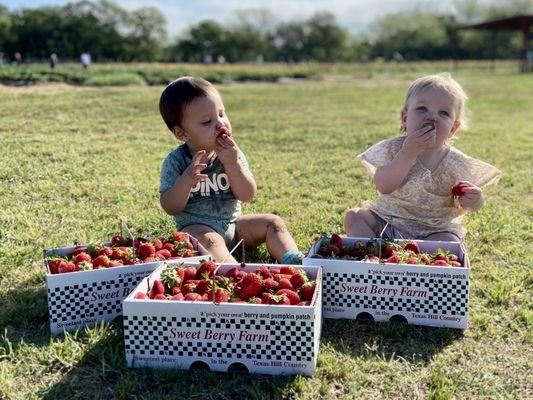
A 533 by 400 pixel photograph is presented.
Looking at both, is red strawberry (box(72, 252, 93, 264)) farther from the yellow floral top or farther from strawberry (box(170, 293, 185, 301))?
the yellow floral top

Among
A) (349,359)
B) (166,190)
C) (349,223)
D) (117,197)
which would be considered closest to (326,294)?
(349,359)

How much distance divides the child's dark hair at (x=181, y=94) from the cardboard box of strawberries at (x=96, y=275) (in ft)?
2.53

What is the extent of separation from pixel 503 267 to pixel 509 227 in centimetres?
78

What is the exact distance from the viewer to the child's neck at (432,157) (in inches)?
137

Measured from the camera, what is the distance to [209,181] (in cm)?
343

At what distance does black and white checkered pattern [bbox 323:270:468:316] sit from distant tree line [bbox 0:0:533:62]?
1970 inches

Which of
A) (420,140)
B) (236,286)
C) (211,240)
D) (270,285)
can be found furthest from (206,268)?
(420,140)

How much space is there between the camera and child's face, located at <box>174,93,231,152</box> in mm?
3188

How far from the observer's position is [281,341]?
2221mm

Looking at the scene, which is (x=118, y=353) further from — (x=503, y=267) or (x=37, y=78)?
(x=37, y=78)

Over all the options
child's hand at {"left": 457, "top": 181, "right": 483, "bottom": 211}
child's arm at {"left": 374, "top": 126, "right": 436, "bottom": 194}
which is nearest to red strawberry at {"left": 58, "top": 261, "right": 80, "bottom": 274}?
child's arm at {"left": 374, "top": 126, "right": 436, "bottom": 194}

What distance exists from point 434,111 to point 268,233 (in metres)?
1.15

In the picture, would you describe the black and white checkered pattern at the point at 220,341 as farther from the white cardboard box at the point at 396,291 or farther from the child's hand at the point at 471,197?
the child's hand at the point at 471,197

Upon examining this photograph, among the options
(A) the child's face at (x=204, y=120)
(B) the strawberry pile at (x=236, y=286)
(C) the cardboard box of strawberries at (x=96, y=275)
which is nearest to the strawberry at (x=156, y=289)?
(B) the strawberry pile at (x=236, y=286)
